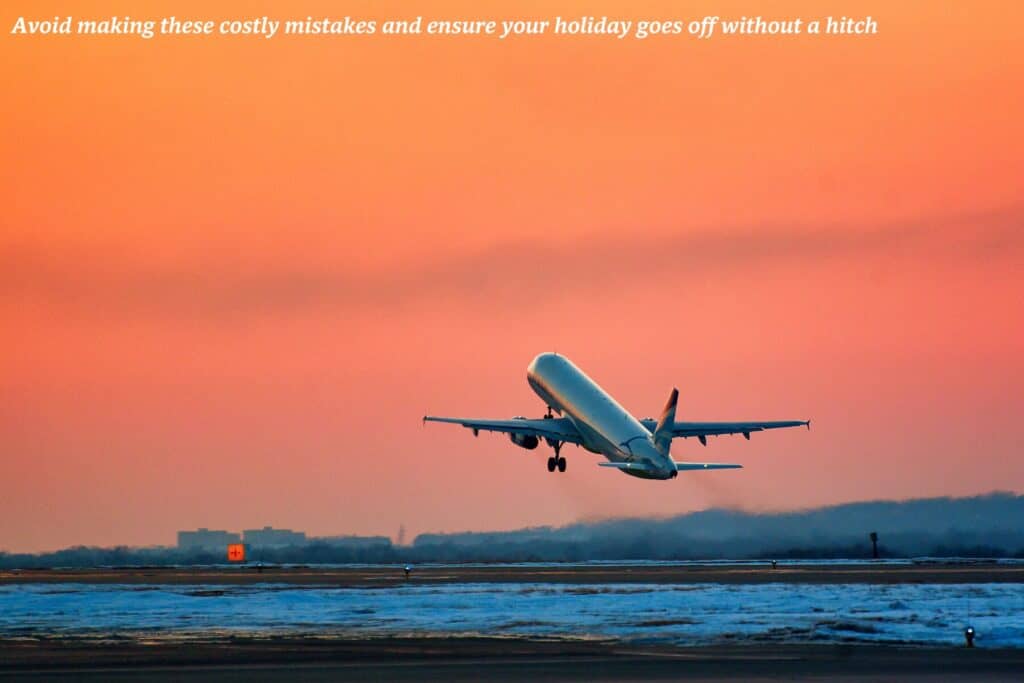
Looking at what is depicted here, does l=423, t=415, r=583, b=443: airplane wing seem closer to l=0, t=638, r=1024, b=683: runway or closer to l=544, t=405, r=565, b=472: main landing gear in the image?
l=544, t=405, r=565, b=472: main landing gear

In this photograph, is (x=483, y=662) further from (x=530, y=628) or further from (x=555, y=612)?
(x=555, y=612)

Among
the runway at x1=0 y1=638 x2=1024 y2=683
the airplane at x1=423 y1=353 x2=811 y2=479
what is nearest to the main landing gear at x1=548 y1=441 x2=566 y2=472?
the airplane at x1=423 y1=353 x2=811 y2=479

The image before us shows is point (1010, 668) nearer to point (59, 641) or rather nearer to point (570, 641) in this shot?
point (570, 641)

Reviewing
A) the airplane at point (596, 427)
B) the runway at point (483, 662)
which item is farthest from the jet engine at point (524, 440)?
the runway at point (483, 662)

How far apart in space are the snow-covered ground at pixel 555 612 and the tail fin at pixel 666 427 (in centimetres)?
1289

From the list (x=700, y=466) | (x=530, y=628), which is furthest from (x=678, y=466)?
(x=530, y=628)

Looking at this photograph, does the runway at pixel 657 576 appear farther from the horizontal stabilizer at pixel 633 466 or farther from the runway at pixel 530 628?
the horizontal stabilizer at pixel 633 466

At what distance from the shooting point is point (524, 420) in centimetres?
12850

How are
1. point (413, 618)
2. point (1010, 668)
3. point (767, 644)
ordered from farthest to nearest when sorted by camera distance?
point (413, 618), point (767, 644), point (1010, 668)

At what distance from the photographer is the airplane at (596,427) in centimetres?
10788

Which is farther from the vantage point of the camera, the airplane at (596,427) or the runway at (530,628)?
the airplane at (596,427)

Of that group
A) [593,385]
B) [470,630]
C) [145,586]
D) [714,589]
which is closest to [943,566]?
[593,385]

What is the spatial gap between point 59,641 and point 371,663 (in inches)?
716

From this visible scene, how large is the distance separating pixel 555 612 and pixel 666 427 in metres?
33.3
